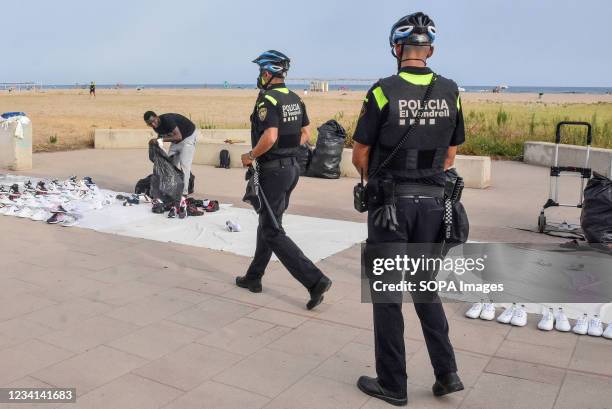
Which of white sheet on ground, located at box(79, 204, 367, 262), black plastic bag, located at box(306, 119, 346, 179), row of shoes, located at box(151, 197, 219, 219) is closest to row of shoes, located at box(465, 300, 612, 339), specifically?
white sheet on ground, located at box(79, 204, 367, 262)

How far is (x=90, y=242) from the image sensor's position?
7.36 metres

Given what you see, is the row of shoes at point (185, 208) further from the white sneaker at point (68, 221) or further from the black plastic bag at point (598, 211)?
the black plastic bag at point (598, 211)

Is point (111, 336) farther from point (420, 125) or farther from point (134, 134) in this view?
point (134, 134)

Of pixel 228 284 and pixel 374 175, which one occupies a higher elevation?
pixel 374 175

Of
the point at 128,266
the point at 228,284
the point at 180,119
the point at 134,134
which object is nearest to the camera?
the point at 228,284

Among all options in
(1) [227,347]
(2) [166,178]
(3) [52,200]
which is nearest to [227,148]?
(2) [166,178]

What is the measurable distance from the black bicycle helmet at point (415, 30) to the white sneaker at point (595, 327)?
2.67 metres

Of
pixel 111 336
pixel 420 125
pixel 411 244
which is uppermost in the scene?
pixel 420 125

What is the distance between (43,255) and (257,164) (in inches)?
116

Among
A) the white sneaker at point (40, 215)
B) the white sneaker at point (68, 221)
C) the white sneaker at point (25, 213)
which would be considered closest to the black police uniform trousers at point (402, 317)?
the white sneaker at point (68, 221)

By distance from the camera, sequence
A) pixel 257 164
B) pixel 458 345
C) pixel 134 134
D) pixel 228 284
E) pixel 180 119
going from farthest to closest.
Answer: pixel 134 134 < pixel 180 119 < pixel 228 284 < pixel 257 164 < pixel 458 345

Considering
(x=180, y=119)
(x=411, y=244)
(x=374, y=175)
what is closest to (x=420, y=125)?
(x=374, y=175)

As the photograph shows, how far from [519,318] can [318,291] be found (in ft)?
5.33

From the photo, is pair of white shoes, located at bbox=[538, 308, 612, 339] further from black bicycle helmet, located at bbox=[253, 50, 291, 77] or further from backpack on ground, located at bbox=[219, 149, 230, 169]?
backpack on ground, located at bbox=[219, 149, 230, 169]
